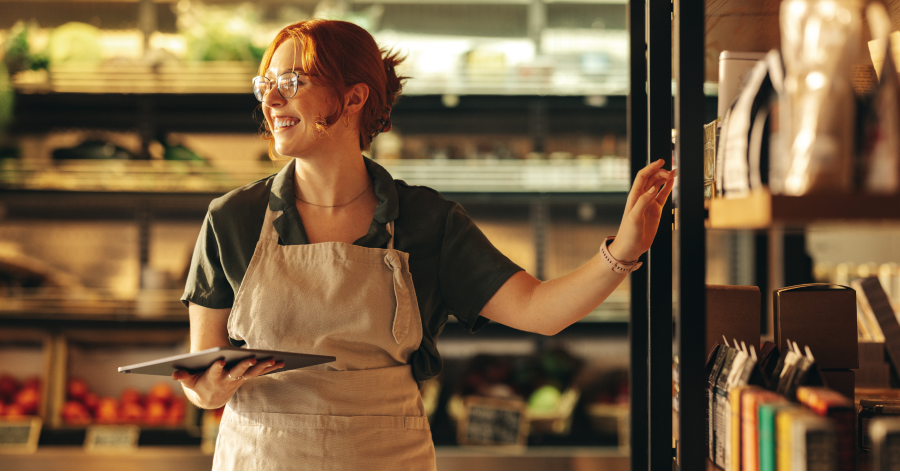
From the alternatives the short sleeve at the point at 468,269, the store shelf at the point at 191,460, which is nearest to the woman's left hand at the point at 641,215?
the short sleeve at the point at 468,269

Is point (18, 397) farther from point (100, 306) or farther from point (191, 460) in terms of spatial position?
point (191, 460)

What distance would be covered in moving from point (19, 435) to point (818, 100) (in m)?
2.92

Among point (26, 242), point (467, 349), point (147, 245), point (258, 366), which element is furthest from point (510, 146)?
point (26, 242)

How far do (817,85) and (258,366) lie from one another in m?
0.88

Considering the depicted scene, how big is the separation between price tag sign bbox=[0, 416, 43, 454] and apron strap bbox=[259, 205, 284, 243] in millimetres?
1980

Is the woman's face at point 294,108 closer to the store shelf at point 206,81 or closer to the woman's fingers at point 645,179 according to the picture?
the woman's fingers at point 645,179

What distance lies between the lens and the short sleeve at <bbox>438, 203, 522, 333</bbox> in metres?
1.20

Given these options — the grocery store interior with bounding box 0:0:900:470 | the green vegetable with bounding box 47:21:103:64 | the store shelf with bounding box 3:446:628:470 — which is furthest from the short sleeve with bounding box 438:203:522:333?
the green vegetable with bounding box 47:21:103:64

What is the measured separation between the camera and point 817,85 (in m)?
0.72

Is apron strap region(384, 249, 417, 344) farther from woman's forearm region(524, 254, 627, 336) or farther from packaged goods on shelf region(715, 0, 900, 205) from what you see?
packaged goods on shelf region(715, 0, 900, 205)

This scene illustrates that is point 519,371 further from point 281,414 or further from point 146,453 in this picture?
point 281,414

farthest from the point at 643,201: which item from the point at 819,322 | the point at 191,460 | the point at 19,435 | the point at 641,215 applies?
the point at 19,435

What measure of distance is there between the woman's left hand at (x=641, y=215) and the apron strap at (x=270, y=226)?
2.02 ft

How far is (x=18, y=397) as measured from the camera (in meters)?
2.66
